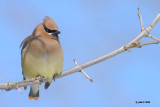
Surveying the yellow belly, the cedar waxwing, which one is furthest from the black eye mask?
the yellow belly

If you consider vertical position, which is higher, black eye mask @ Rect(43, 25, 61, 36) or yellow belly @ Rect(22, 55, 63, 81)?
black eye mask @ Rect(43, 25, 61, 36)

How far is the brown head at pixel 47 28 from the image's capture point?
3754 millimetres

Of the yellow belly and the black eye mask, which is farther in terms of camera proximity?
the black eye mask

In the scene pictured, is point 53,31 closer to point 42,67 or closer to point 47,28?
point 47,28

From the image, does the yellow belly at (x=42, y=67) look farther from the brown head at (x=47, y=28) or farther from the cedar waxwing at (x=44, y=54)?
the brown head at (x=47, y=28)

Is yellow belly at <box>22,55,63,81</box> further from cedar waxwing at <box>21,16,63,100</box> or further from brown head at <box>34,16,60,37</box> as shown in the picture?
brown head at <box>34,16,60,37</box>

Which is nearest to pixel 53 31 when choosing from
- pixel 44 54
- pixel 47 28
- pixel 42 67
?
pixel 47 28

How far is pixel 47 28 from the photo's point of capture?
12.5 feet

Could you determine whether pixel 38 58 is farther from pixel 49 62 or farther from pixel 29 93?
pixel 29 93

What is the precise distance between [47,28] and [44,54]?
0.36 meters

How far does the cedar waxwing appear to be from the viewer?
3.66 m

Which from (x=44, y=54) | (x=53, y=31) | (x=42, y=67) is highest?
(x=53, y=31)

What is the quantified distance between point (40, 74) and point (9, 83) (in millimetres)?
1160

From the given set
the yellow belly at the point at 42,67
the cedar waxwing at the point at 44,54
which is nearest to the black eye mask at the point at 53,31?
the cedar waxwing at the point at 44,54
